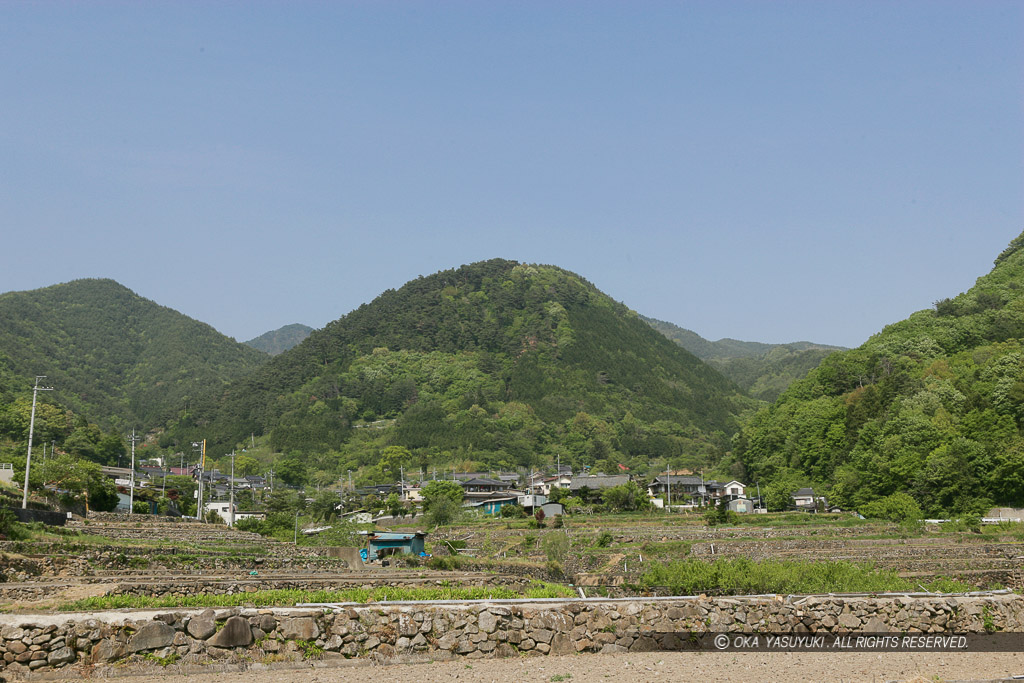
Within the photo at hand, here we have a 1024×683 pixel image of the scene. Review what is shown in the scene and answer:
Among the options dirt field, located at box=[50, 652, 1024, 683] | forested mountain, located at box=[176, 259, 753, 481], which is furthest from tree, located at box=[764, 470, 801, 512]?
dirt field, located at box=[50, 652, 1024, 683]

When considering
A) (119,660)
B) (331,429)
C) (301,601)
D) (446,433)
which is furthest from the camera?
(331,429)

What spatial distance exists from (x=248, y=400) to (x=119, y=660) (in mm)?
134101

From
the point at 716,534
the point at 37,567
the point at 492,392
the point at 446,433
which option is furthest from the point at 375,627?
the point at 492,392

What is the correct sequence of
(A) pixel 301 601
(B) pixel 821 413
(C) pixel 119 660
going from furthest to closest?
(B) pixel 821 413 → (A) pixel 301 601 → (C) pixel 119 660

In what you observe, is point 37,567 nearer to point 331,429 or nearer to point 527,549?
point 527,549

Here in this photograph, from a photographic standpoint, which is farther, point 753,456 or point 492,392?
point 492,392

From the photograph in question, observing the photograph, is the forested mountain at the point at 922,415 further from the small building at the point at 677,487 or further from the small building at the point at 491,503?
the small building at the point at 491,503

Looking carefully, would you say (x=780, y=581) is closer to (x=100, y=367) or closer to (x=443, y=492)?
(x=443, y=492)

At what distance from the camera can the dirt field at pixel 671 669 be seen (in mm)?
10945

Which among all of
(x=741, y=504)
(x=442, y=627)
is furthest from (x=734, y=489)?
(x=442, y=627)

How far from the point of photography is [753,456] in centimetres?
8275

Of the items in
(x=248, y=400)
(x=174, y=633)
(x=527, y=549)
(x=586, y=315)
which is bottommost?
(x=527, y=549)

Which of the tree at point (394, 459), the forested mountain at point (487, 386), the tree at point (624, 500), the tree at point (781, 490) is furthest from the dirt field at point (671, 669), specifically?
the forested mountain at point (487, 386)

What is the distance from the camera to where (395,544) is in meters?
37.8
